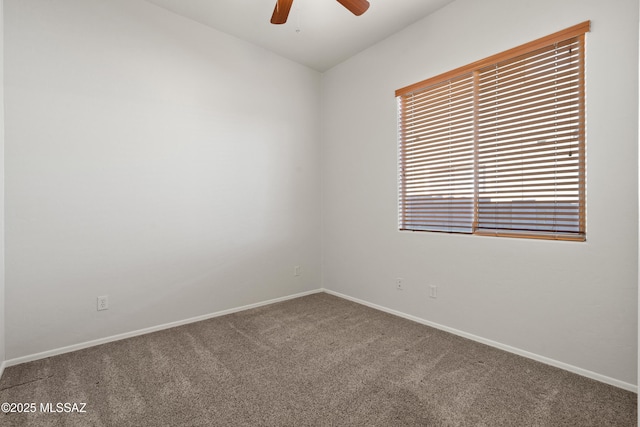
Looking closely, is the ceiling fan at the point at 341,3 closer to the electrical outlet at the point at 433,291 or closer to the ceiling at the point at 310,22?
the ceiling at the point at 310,22

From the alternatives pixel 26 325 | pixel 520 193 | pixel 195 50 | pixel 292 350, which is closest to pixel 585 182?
pixel 520 193

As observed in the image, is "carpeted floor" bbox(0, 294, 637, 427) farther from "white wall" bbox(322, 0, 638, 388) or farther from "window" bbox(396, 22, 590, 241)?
"window" bbox(396, 22, 590, 241)

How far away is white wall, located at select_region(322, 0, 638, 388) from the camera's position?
187cm

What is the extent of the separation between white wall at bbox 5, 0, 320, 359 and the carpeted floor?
42 cm

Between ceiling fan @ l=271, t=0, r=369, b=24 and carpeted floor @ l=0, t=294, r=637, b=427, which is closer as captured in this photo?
carpeted floor @ l=0, t=294, r=637, b=427

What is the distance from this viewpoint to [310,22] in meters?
2.95

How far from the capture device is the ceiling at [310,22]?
106 inches

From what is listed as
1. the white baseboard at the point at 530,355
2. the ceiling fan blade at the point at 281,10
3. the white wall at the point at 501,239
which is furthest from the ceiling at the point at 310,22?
the white baseboard at the point at 530,355

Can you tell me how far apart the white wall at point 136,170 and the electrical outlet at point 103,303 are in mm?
32

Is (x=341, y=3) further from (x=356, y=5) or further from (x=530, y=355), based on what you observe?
(x=530, y=355)

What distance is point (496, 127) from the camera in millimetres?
2438

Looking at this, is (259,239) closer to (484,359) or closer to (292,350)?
(292,350)

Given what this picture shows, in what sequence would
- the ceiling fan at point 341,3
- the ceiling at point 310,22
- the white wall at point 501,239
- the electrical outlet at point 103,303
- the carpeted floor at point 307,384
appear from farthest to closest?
1. the ceiling at point 310,22
2. the electrical outlet at point 103,303
3. the ceiling fan at point 341,3
4. the white wall at point 501,239
5. the carpeted floor at point 307,384

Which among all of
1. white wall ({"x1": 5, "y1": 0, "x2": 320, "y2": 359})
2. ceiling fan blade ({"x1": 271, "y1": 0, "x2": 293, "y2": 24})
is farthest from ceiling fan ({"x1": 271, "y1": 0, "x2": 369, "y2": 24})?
white wall ({"x1": 5, "y1": 0, "x2": 320, "y2": 359})
